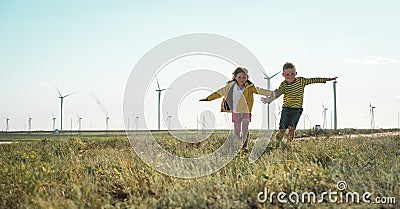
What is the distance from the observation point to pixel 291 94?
36.1 ft

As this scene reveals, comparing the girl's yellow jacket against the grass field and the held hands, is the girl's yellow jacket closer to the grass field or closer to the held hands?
the held hands

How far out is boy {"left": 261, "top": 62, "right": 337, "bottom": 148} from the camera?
1097 centimetres

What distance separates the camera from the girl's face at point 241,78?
995cm

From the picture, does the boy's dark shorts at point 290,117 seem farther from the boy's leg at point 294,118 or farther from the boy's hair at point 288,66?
the boy's hair at point 288,66

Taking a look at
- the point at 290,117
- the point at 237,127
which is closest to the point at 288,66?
the point at 290,117

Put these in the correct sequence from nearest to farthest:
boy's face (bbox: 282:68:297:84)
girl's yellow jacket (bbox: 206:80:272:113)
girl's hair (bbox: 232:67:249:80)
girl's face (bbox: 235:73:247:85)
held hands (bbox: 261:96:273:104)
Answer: girl's hair (bbox: 232:67:249:80)
girl's face (bbox: 235:73:247:85)
girl's yellow jacket (bbox: 206:80:272:113)
held hands (bbox: 261:96:273:104)
boy's face (bbox: 282:68:297:84)

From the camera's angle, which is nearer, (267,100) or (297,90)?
(267,100)

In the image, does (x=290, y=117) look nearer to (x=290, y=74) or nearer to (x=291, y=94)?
(x=291, y=94)

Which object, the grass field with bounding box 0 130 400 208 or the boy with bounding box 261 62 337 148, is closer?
the grass field with bounding box 0 130 400 208

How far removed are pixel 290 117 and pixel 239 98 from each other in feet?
5.23

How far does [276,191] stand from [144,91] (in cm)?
302

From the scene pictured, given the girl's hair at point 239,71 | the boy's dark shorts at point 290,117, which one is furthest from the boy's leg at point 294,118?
the girl's hair at point 239,71

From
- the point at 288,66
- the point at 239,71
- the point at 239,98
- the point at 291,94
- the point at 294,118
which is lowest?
the point at 294,118

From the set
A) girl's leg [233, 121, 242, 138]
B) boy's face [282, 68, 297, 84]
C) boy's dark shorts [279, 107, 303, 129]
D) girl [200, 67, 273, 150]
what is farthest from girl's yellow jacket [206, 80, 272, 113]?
boy's dark shorts [279, 107, 303, 129]
